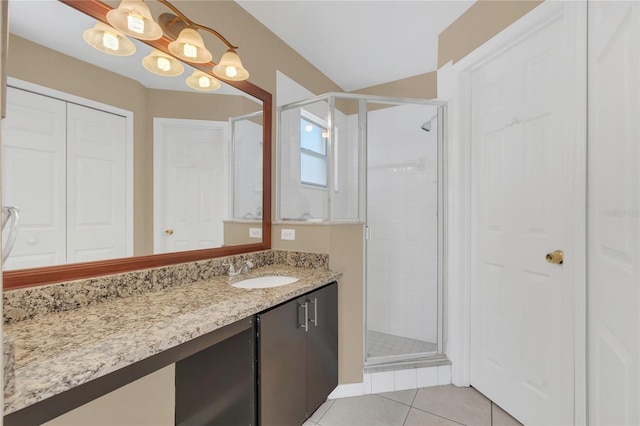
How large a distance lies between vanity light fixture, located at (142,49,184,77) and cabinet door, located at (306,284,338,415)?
1.35 meters

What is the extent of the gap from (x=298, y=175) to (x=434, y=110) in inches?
48.3

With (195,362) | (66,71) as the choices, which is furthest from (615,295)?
(66,71)

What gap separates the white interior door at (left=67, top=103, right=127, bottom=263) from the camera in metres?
1.10

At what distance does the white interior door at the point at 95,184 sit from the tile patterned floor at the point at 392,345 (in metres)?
1.77

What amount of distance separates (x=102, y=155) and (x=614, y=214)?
1916 mm

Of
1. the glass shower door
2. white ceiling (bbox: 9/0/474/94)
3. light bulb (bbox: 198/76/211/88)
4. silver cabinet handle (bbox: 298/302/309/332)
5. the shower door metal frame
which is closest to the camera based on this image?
white ceiling (bbox: 9/0/474/94)

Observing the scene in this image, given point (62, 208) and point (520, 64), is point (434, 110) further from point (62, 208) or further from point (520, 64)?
point (62, 208)

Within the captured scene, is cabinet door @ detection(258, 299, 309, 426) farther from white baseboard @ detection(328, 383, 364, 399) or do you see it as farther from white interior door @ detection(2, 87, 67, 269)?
white interior door @ detection(2, 87, 67, 269)

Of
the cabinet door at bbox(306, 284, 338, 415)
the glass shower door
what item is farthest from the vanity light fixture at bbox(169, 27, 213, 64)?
the glass shower door

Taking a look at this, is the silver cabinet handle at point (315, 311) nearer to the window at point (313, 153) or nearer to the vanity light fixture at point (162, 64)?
the window at point (313, 153)

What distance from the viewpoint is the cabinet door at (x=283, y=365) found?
4.01ft

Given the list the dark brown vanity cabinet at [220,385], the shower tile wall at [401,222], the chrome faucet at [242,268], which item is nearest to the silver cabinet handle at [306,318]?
the dark brown vanity cabinet at [220,385]

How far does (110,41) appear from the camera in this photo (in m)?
1.20

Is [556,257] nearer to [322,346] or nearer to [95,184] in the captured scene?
[322,346]
